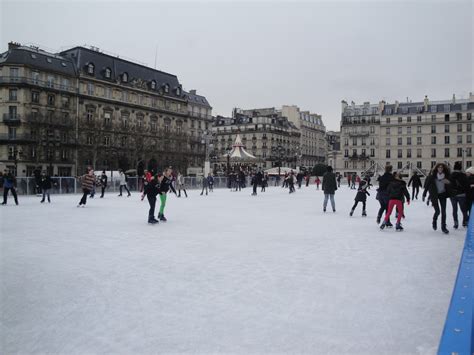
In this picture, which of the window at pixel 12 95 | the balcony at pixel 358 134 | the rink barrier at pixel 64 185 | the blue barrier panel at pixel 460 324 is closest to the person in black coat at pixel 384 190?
the blue barrier panel at pixel 460 324

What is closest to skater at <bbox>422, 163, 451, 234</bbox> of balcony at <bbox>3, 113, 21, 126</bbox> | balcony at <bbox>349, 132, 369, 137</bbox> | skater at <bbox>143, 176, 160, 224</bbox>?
skater at <bbox>143, 176, 160, 224</bbox>

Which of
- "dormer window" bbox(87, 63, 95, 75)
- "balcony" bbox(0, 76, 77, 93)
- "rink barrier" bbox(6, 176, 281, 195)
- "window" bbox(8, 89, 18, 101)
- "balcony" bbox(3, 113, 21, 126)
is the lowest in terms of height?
"rink barrier" bbox(6, 176, 281, 195)

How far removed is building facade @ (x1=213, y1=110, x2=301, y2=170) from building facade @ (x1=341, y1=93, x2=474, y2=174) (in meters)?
11.6

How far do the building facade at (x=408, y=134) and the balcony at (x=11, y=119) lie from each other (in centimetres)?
5255

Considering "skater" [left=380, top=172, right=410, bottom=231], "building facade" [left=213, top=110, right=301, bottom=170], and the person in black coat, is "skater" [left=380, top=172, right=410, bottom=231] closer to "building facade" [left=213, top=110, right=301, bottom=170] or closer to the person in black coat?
the person in black coat

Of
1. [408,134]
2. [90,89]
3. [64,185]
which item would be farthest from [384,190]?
[408,134]

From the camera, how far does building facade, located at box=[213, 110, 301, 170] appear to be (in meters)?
79.8

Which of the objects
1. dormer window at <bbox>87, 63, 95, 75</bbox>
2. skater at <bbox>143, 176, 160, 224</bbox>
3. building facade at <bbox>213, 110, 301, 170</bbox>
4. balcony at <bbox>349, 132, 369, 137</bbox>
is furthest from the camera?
building facade at <bbox>213, 110, 301, 170</bbox>

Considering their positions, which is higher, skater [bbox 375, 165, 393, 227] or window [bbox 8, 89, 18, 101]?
window [bbox 8, 89, 18, 101]

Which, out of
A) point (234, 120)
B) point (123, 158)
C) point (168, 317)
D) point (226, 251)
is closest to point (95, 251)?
point (226, 251)

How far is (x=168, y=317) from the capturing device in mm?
3502

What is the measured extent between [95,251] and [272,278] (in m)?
3.20

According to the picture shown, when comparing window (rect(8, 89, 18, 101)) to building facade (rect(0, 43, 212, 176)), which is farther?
window (rect(8, 89, 18, 101))

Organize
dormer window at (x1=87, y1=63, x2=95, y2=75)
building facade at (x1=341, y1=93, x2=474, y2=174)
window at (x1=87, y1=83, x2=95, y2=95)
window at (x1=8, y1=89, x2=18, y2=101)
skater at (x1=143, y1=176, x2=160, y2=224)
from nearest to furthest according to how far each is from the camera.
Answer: skater at (x1=143, y1=176, x2=160, y2=224), window at (x1=8, y1=89, x2=18, y2=101), window at (x1=87, y1=83, x2=95, y2=95), dormer window at (x1=87, y1=63, x2=95, y2=75), building facade at (x1=341, y1=93, x2=474, y2=174)
